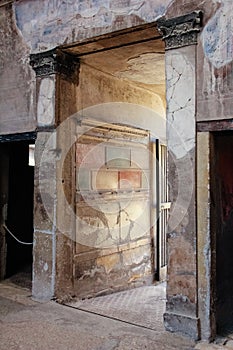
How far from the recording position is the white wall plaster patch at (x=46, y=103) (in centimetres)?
390

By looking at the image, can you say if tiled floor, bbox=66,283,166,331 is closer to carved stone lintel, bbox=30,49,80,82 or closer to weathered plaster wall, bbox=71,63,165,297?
weathered plaster wall, bbox=71,63,165,297

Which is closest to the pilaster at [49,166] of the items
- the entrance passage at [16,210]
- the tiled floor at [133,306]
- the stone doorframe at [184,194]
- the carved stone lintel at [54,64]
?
the carved stone lintel at [54,64]

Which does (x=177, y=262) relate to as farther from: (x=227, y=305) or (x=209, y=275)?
(x=227, y=305)

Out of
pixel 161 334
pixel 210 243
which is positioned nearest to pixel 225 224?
pixel 210 243

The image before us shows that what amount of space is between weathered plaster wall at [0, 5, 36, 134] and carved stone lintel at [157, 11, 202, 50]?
1.63 metres

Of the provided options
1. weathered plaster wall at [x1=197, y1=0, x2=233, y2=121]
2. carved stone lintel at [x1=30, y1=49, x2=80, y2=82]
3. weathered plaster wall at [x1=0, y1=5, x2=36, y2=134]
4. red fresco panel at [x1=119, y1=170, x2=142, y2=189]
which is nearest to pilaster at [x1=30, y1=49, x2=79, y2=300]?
carved stone lintel at [x1=30, y1=49, x2=80, y2=82]

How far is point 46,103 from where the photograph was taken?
12.9ft

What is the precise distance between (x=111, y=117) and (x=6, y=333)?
8.78 ft

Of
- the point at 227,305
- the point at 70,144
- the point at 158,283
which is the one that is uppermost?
the point at 70,144

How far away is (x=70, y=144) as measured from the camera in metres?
4.04

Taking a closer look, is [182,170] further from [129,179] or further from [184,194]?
[129,179]

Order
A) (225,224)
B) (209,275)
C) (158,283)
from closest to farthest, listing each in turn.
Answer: (209,275) < (225,224) < (158,283)

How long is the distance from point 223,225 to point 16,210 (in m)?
3.24

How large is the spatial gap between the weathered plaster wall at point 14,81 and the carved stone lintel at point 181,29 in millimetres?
1630
